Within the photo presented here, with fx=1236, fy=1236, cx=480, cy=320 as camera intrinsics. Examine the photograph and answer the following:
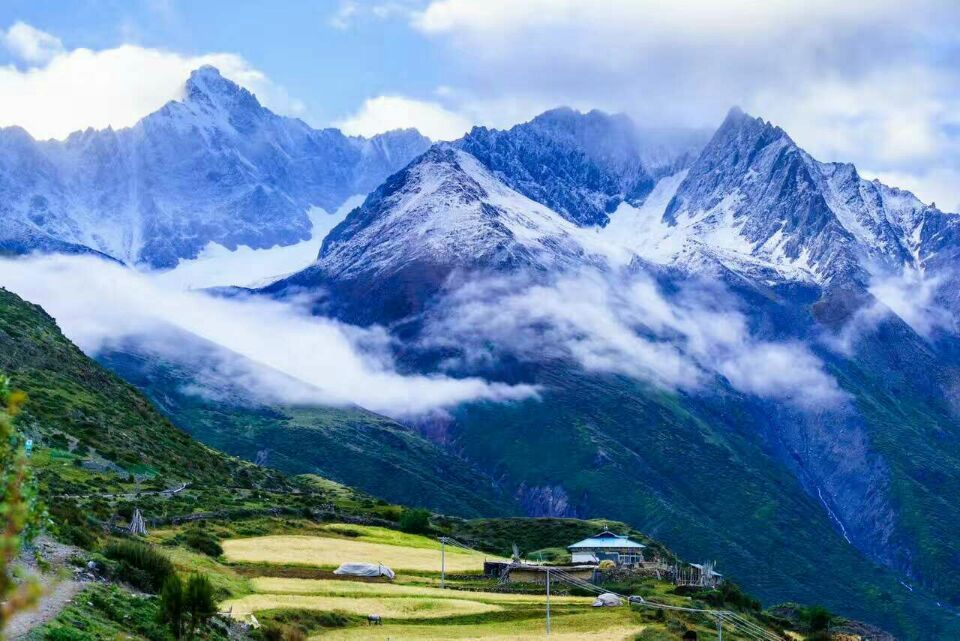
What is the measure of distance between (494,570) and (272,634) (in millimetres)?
60558

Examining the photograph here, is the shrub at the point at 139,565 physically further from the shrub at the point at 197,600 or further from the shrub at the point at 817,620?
the shrub at the point at 817,620

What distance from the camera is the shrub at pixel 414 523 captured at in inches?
6560

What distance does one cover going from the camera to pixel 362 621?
78500 mm

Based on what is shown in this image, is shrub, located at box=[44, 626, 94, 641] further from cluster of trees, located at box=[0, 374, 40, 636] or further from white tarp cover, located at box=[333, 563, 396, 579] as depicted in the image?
white tarp cover, located at box=[333, 563, 396, 579]

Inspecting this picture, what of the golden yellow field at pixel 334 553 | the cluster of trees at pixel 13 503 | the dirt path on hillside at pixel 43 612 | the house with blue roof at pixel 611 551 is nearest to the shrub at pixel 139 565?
the dirt path on hillside at pixel 43 612

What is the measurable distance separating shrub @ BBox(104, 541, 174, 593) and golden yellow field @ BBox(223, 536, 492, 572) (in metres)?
30.0

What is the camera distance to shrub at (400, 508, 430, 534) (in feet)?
547

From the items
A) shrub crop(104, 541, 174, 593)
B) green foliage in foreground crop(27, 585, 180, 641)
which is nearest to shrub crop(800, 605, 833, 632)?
shrub crop(104, 541, 174, 593)

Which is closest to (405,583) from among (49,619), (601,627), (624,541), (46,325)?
(601,627)

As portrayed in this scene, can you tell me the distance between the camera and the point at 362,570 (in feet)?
332

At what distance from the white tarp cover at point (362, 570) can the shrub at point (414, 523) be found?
62.1 m

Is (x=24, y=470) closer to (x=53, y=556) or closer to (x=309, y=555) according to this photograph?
(x=53, y=556)


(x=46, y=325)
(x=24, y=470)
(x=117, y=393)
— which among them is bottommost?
(x=24, y=470)

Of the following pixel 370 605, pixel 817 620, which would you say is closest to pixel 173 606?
pixel 370 605
